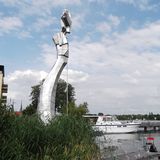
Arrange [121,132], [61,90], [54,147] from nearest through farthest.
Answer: [54,147], [61,90], [121,132]

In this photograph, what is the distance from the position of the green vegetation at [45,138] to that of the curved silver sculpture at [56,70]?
44.1ft

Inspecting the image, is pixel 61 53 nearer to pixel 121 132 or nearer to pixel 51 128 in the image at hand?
pixel 51 128

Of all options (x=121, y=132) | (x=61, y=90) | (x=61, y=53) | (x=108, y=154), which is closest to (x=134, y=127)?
(x=121, y=132)

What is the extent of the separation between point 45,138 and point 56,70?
16.4 meters

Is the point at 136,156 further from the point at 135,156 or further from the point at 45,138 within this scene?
the point at 45,138

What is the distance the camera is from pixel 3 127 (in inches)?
401

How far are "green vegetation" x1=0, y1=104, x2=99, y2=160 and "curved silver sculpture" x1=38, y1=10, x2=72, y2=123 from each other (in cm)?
1344

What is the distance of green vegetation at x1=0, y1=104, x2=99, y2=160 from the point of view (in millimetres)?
10000

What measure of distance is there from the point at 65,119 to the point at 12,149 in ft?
12.6

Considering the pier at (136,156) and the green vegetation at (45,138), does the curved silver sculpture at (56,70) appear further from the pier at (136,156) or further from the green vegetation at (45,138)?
the green vegetation at (45,138)

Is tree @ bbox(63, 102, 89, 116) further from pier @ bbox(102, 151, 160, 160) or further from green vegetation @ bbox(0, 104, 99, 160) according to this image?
pier @ bbox(102, 151, 160, 160)

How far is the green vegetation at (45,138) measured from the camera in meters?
10.0

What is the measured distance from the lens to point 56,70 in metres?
27.9

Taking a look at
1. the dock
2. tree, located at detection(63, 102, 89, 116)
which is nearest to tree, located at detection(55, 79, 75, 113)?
tree, located at detection(63, 102, 89, 116)
